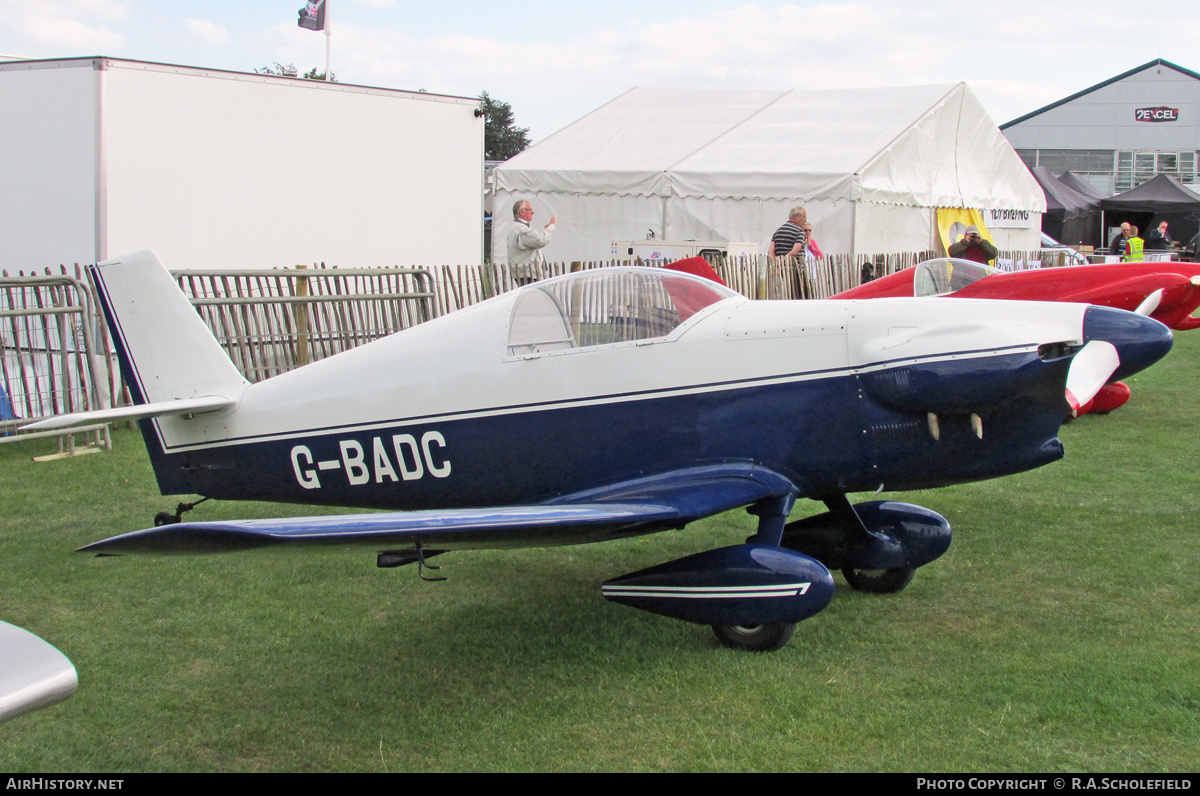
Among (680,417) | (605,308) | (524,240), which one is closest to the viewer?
(680,417)

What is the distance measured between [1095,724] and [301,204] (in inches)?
390

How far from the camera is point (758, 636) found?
438 centimetres

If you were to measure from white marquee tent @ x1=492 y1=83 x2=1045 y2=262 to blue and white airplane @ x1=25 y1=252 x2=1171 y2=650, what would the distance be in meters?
12.4

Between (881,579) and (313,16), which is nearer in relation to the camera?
(881,579)

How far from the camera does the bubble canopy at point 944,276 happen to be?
912cm

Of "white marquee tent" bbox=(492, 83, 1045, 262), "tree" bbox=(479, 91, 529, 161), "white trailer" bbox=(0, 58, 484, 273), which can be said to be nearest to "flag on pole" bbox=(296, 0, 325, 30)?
"white marquee tent" bbox=(492, 83, 1045, 262)

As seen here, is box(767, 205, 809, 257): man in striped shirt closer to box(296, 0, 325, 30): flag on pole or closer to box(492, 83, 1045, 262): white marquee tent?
box(492, 83, 1045, 262): white marquee tent

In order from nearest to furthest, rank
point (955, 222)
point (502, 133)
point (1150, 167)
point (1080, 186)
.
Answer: point (955, 222)
point (1080, 186)
point (1150, 167)
point (502, 133)

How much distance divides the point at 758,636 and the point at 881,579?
1.10 m

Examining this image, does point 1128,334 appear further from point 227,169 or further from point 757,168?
point 757,168

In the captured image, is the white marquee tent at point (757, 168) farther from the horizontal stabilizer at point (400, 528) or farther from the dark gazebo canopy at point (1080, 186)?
the dark gazebo canopy at point (1080, 186)

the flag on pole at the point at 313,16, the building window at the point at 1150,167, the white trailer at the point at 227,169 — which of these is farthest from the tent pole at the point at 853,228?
the building window at the point at 1150,167

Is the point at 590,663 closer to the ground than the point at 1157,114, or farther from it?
closer to the ground

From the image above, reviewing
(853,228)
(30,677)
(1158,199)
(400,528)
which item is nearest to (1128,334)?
(400,528)
